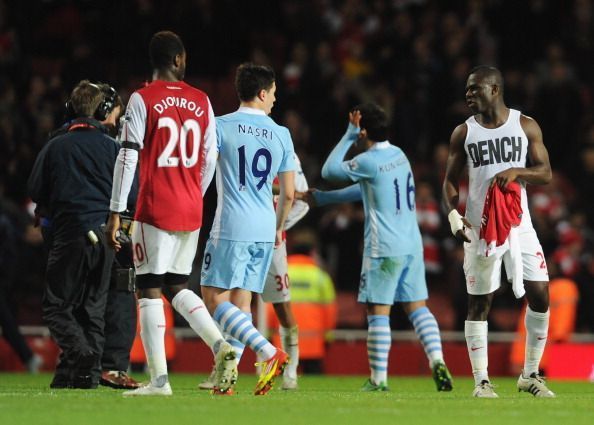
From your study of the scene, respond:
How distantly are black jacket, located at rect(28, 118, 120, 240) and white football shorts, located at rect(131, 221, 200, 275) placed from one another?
5.45 ft

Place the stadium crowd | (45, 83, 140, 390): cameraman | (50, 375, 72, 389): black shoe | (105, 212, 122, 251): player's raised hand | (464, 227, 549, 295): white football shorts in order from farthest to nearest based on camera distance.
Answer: the stadium crowd → (45, 83, 140, 390): cameraman → (50, 375, 72, 389): black shoe → (464, 227, 549, 295): white football shorts → (105, 212, 122, 251): player's raised hand

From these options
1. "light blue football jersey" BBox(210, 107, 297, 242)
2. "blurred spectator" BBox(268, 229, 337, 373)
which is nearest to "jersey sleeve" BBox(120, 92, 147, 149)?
"light blue football jersey" BBox(210, 107, 297, 242)

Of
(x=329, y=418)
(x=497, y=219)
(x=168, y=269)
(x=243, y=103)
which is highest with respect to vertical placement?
(x=243, y=103)

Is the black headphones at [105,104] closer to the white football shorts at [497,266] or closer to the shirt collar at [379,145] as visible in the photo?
the shirt collar at [379,145]

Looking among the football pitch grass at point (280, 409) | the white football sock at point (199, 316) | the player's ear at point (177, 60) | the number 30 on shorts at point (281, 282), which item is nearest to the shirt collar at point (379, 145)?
the number 30 on shorts at point (281, 282)

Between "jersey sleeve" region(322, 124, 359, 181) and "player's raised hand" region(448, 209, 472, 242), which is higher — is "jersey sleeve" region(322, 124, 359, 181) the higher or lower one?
the higher one

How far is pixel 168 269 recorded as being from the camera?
8.76 meters

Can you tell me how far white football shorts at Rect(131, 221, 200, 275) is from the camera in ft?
28.4

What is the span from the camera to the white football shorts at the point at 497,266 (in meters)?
9.50

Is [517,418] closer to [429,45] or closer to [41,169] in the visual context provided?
[41,169]

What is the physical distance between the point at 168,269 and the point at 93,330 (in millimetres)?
1861

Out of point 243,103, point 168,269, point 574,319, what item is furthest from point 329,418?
point 574,319

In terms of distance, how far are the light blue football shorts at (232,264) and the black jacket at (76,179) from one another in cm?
130

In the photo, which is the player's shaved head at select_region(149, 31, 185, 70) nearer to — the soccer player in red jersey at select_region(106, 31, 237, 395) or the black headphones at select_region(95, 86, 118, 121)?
the soccer player in red jersey at select_region(106, 31, 237, 395)
